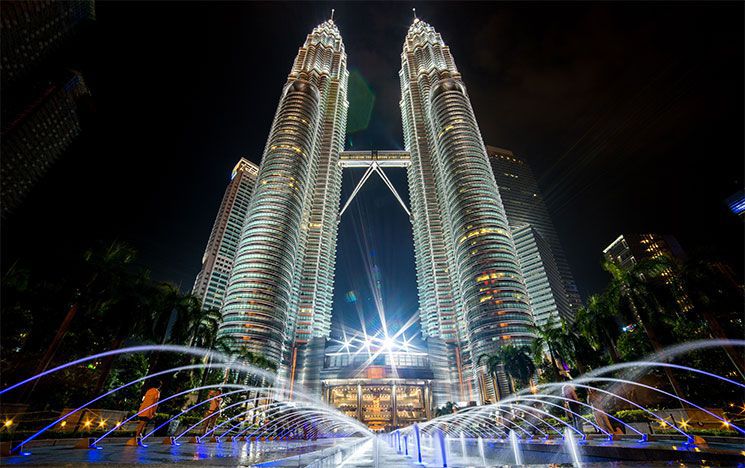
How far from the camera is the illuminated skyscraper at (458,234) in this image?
111188mm

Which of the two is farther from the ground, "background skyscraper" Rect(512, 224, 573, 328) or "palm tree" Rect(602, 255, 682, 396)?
"background skyscraper" Rect(512, 224, 573, 328)

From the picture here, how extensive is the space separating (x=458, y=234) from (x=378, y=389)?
2661 inches

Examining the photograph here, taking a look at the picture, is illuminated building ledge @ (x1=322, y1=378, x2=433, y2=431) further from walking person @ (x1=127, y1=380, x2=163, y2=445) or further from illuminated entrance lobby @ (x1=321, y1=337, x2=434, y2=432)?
walking person @ (x1=127, y1=380, x2=163, y2=445)

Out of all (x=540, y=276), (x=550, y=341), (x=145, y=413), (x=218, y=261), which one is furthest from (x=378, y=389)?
(x=145, y=413)

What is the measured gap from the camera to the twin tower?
11425 cm

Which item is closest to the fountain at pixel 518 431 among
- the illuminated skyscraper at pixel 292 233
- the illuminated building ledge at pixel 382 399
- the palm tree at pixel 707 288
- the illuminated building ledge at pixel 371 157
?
the palm tree at pixel 707 288

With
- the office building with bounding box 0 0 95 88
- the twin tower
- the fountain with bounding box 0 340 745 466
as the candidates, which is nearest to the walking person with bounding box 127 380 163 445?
the fountain with bounding box 0 340 745 466

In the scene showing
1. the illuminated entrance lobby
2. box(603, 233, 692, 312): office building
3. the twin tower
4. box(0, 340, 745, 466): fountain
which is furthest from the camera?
box(603, 233, 692, 312): office building

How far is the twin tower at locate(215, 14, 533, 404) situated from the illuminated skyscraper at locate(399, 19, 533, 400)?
1.54 feet

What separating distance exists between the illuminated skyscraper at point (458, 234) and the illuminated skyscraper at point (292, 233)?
5104 centimetres

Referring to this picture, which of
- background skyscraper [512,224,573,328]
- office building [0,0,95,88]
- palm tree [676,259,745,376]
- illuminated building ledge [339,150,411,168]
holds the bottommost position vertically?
palm tree [676,259,745,376]

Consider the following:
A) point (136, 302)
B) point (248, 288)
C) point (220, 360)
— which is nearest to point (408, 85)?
point (248, 288)

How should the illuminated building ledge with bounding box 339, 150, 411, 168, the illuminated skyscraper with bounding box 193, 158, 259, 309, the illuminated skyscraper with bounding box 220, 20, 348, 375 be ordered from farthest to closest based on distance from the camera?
the illuminated building ledge with bounding box 339, 150, 411, 168 → the illuminated skyscraper with bounding box 193, 158, 259, 309 → the illuminated skyscraper with bounding box 220, 20, 348, 375

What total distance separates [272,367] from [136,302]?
46092 millimetres
